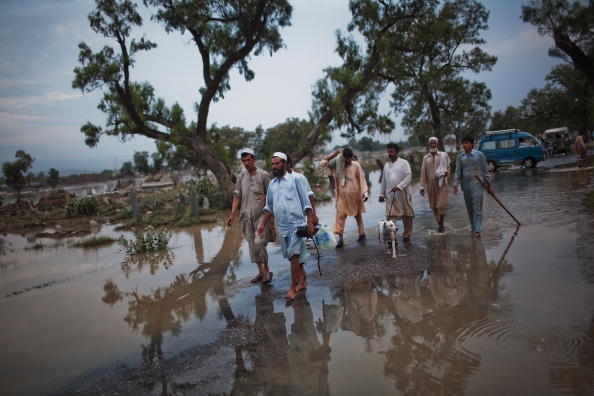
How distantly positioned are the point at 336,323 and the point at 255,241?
79.7 inches

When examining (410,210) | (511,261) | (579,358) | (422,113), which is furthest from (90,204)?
(422,113)

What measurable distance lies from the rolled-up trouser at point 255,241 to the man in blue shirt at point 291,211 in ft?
1.81

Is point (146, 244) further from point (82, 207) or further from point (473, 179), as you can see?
point (82, 207)

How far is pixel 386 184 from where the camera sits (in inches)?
304

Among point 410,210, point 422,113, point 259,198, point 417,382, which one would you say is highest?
point 422,113

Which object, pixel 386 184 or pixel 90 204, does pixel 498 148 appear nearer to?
pixel 386 184

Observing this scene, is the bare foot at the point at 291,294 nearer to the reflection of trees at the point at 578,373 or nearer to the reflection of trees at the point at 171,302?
the reflection of trees at the point at 171,302

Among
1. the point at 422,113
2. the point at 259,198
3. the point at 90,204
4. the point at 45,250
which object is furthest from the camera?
the point at 422,113

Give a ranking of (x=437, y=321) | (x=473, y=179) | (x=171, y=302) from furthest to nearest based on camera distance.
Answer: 1. (x=473, y=179)
2. (x=171, y=302)
3. (x=437, y=321)

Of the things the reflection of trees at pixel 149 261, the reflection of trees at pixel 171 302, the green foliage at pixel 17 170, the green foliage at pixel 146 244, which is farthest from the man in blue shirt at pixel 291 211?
the green foliage at pixel 17 170

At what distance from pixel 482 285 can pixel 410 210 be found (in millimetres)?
2986

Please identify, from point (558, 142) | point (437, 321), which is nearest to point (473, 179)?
point (437, 321)

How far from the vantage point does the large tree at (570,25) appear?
22859mm

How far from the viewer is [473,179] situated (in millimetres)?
7293
